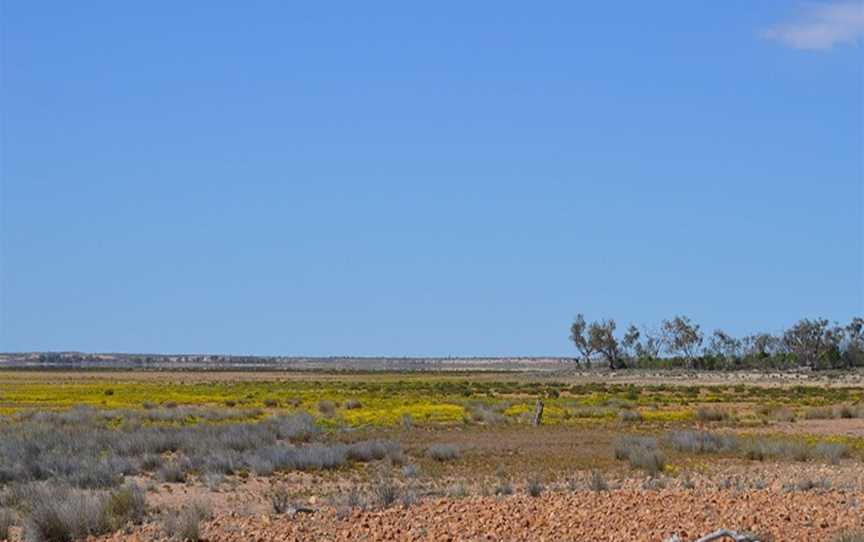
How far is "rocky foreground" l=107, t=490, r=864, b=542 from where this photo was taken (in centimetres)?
1534

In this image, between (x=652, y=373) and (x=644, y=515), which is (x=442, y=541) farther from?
(x=652, y=373)

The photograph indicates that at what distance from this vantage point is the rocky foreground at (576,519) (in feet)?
50.3

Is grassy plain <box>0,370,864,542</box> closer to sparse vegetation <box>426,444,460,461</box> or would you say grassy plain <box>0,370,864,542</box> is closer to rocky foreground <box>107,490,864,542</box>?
sparse vegetation <box>426,444,460,461</box>

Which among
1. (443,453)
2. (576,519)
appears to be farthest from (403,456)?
(576,519)

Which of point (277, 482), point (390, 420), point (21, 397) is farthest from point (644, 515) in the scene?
point (21, 397)

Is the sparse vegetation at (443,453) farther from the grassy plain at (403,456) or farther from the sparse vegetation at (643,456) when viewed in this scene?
the sparse vegetation at (643,456)

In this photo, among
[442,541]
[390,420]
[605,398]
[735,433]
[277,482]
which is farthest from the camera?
[605,398]

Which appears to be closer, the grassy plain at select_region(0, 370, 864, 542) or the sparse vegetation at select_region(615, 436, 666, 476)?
the grassy plain at select_region(0, 370, 864, 542)

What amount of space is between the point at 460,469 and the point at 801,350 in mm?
130266

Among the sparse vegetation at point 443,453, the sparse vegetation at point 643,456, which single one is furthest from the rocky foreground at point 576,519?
the sparse vegetation at point 443,453

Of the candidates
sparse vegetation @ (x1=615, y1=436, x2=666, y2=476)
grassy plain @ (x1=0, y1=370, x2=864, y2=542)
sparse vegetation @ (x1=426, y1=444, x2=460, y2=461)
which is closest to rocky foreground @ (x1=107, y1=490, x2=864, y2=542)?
grassy plain @ (x1=0, y1=370, x2=864, y2=542)

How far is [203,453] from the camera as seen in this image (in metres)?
31.7

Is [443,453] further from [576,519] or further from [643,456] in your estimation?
[576,519]

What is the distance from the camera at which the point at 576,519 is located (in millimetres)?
16281
